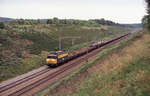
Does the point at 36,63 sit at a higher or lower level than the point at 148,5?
lower

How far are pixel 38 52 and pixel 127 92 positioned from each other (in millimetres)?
35145

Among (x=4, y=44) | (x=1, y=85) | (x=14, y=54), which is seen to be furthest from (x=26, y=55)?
(x=1, y=85)

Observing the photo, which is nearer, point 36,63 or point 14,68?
point 14,68

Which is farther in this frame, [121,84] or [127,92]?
[121,84]

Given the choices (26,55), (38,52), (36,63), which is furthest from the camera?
(38,52)

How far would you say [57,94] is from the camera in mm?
16125

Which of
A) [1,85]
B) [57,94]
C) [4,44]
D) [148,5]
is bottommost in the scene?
[1,85]

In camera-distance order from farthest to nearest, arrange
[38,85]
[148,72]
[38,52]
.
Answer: [38,52] < [38,85] < [148,72]

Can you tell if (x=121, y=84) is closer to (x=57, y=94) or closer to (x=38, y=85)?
(x=57, y=94)

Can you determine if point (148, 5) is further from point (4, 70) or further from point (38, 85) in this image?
point (4, 70)

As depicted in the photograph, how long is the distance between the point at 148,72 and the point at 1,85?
21965 millimetres

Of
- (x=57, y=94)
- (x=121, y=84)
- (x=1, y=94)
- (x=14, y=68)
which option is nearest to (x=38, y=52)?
(x=14, y=68)

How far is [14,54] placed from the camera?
121 ft

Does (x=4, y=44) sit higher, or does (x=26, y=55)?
(x=4, y=44)
